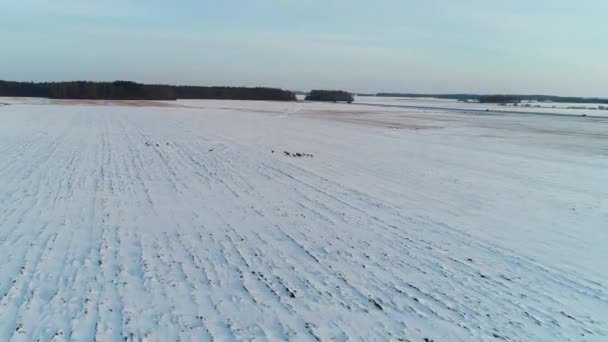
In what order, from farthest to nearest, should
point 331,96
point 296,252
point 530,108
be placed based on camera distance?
point 331,96
point 530,108
point 296,252

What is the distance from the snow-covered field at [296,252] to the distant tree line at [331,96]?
124m

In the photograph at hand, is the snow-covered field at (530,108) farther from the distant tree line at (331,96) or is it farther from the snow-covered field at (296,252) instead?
the snow-covered field at (296,252)

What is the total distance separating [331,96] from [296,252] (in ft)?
453

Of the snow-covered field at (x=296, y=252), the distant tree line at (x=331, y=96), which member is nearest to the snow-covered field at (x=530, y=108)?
the distant tree line at (x=331, y=96)

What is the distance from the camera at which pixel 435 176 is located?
15.0m

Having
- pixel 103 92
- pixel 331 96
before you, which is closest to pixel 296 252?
pixel 103 92

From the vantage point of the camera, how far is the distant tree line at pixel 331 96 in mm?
139500

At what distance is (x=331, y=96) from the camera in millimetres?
143375

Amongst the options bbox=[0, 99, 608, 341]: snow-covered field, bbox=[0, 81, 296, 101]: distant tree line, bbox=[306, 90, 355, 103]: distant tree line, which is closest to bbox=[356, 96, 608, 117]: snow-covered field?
bbox=[306, 90, 355, 103]: distant tree line

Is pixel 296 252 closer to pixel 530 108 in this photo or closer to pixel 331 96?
pixel 530 108

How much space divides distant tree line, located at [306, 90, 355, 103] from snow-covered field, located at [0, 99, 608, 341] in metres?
124

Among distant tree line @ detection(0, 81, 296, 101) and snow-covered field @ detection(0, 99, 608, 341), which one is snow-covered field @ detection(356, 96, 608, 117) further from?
snow-covered field @ detection(0, 99, 608, 341)

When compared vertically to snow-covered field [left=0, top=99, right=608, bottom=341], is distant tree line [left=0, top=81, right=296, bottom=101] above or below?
above

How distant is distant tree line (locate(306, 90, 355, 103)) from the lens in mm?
139500
